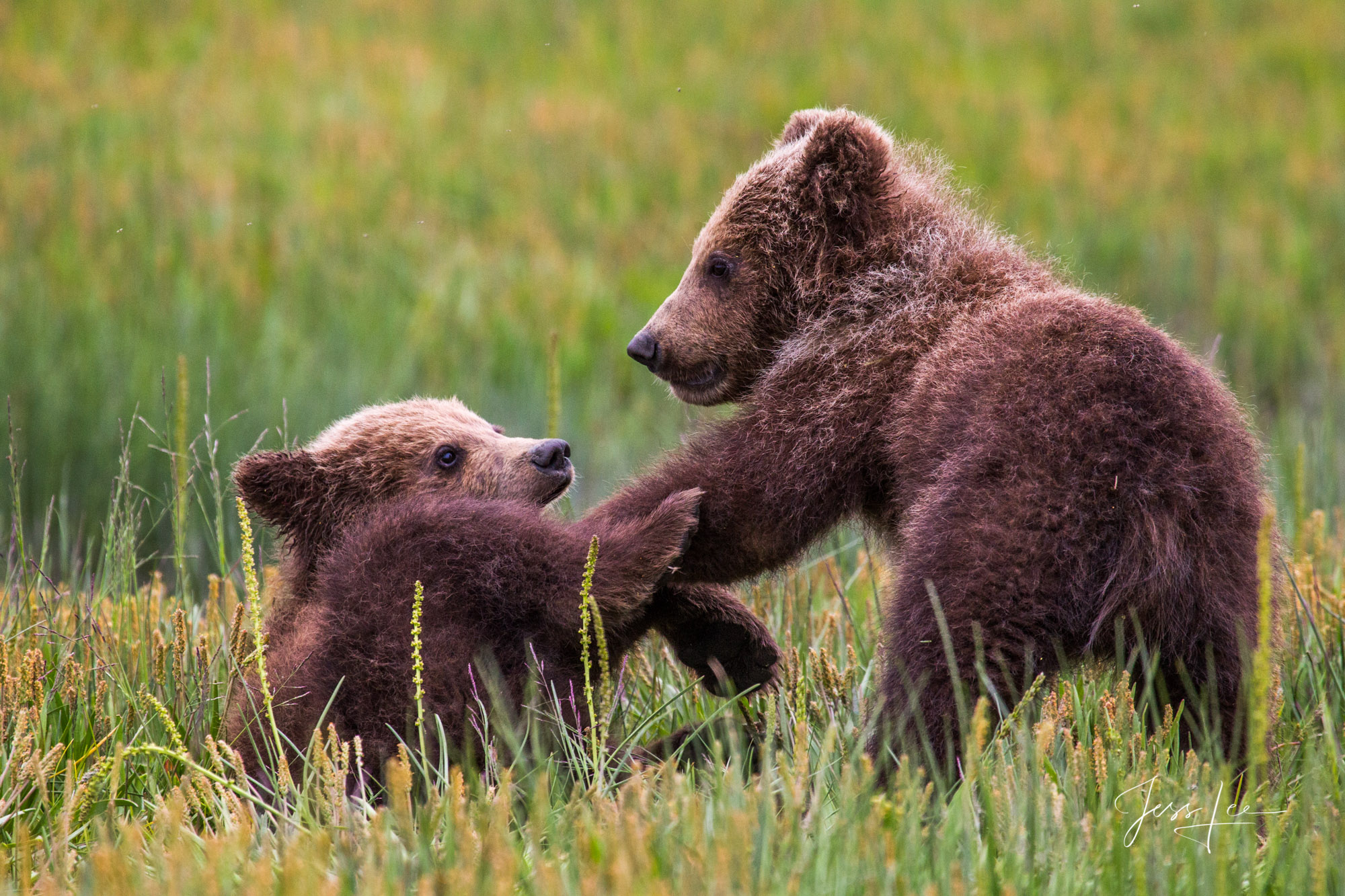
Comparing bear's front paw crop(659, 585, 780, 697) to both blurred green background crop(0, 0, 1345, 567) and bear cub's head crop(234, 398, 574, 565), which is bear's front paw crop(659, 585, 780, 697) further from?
blurred green background crop(0, 0, 1345, 567)

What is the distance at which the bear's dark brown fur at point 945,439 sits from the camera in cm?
305

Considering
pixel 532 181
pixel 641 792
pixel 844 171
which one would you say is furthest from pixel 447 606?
pixel 532 181

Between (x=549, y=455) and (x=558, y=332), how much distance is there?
17.5 ft

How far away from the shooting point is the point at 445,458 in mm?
4250

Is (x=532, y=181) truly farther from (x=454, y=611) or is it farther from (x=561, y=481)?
(x=454, y=611)

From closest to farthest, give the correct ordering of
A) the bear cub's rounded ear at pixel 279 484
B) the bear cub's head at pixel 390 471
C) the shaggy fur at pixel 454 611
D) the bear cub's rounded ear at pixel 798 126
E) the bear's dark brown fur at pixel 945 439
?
1. the bear's dark brown fur at pixel 945 439
2. the shaggy fur at pixel 454 611
3. the bear cub's rounded ear at pixel 279 484
4. the bear cub's head at pixel 390 471
5. the bear cub's rounded ear at pixel 798 126

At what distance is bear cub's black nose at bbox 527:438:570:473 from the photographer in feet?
13.6

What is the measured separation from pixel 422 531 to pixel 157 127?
403 inches

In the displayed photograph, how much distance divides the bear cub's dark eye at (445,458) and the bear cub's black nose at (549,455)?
0.84ft

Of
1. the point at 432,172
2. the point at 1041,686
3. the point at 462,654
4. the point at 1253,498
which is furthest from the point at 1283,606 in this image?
the point at 432,172

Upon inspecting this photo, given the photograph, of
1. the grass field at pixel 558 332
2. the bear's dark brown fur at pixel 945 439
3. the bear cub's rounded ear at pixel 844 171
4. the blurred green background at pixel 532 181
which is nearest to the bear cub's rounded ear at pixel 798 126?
the bear's dark brown fur at pixel 945 439

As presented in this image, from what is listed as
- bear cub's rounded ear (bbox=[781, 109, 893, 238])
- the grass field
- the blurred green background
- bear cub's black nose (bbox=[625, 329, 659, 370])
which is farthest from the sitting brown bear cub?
the blurred green background

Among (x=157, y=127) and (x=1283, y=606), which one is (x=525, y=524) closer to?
(x=1283, y=606)

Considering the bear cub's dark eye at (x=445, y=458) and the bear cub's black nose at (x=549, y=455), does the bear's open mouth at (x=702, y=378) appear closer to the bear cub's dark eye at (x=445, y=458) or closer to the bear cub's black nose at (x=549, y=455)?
the bear cub's black nose at (x=549, y=455)
